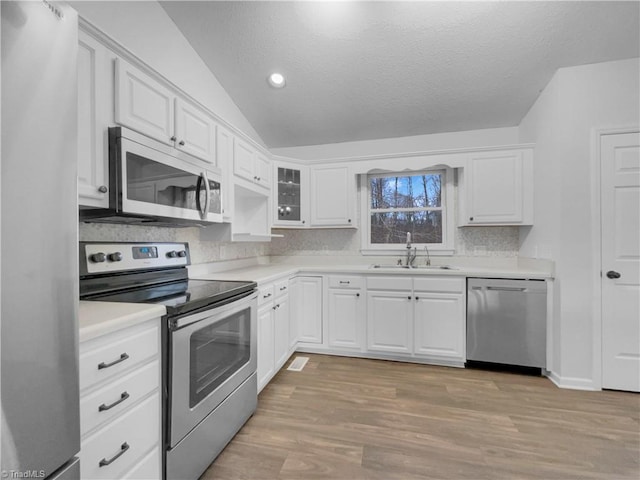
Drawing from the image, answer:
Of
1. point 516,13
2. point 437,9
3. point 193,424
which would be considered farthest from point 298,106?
point 193,424

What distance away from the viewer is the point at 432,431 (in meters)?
1.84

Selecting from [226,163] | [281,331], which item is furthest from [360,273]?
[226,163]

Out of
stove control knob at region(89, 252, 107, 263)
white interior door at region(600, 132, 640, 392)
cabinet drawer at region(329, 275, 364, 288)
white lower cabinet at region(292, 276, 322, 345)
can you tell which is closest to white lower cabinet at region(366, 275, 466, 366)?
cabinet drawer at region(329, 275, 364, 288)

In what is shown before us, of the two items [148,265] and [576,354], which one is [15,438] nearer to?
[148,265]

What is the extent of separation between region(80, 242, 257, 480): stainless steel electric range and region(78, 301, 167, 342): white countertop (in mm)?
98

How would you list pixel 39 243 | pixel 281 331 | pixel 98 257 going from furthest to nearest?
1. pixel 281 331
2. pixel 98 257
3. pixel 39 243

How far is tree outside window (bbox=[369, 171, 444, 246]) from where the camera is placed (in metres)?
3.50

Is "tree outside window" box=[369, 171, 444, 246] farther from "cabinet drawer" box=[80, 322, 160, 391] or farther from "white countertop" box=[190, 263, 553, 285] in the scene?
"cabinet drawer" box=[80, 322, 160, 391]

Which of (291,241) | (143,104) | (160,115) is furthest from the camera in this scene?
(291,241)

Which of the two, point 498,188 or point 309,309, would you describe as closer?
point 498,188

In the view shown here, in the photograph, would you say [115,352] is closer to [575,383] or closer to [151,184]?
[151,184]

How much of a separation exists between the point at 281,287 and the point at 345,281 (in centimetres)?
73

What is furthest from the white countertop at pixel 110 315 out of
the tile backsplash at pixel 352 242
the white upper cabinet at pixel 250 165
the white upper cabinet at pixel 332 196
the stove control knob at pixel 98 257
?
the tile backsplash at pixel 352 242

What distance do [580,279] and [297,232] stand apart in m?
2.88
